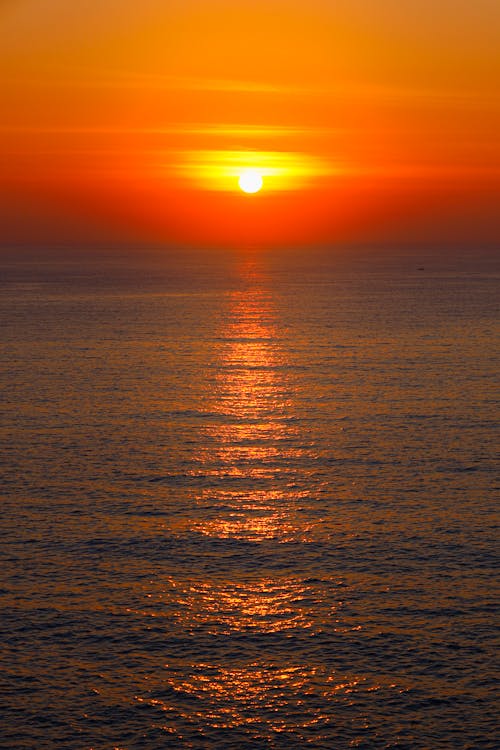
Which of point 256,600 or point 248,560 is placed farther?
point 248,560

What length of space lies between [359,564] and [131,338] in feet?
237

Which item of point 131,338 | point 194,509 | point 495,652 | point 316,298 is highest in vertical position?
point 316,298

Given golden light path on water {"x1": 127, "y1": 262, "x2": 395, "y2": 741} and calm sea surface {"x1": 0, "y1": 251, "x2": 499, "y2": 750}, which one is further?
golden light path on water {"x1": 127, "y1": 262, "x2": 395, "y2": 741}

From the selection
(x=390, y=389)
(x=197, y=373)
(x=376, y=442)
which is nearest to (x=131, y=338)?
(x=197, y=373)

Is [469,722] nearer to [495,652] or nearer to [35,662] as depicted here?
[495,652]

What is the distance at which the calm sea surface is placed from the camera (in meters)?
23.5

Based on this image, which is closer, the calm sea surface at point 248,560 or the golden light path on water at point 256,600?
the calm sea surface at point 248,560

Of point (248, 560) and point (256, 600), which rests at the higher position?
point (248, 560)

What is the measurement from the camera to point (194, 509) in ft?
130

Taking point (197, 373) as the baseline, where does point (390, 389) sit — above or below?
below

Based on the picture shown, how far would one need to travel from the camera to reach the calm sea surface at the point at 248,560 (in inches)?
925

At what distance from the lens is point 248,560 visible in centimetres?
3350

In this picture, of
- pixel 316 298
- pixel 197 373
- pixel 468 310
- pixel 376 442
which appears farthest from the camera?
pixel 316 298

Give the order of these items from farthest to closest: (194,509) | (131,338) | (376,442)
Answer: (131,338) → (376,442) → (194,509)
